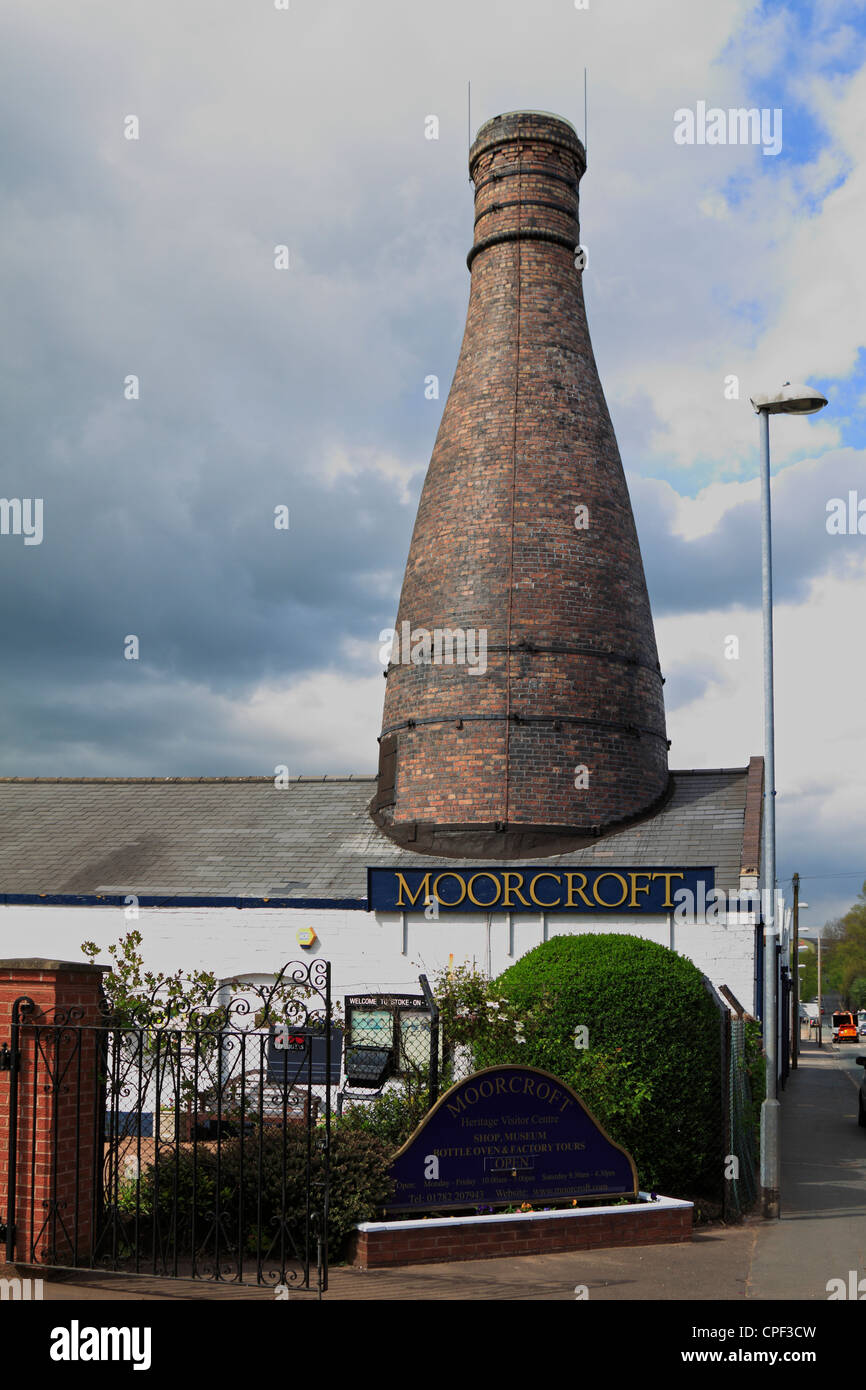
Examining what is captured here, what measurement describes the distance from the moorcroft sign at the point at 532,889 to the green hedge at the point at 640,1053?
5.16 metres

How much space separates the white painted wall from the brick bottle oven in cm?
156

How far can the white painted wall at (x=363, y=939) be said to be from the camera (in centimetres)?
1706

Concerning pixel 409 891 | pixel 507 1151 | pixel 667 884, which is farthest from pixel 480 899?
pixel 507 1151

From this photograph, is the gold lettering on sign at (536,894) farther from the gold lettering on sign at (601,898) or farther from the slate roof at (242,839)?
the slate roof at (242,839)

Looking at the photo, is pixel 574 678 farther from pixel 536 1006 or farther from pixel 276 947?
pixel 536 1006

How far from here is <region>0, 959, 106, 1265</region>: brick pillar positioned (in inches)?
315

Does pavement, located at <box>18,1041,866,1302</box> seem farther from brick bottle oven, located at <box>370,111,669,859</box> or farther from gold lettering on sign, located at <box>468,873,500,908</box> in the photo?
brick bottle oven, located at <box>370,111,669,859</box>

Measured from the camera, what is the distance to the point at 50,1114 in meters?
8.05

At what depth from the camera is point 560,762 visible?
1930 centimetres

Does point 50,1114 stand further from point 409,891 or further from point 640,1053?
point 409,891

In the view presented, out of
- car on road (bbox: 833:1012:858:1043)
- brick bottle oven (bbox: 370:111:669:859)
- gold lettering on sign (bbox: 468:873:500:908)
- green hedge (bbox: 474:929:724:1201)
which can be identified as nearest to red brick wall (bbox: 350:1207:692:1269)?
green hedge (bbox: 474:929:724:1201)

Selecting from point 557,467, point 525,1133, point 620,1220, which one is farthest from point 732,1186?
point 557,467

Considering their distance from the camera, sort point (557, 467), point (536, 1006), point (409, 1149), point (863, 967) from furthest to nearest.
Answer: point (863, 967) < point (557, 467) < point (536, 1006) < point (409, 1149)

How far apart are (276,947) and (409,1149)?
9413 millimetres
